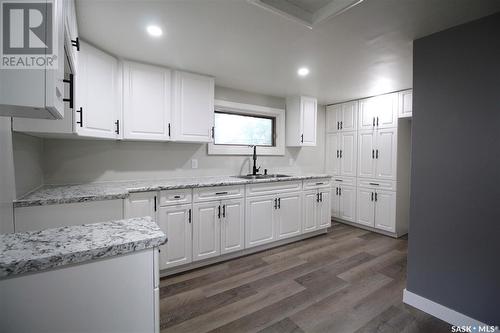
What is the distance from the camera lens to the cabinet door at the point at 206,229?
2.60 meters

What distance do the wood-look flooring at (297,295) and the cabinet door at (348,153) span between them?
1.50m

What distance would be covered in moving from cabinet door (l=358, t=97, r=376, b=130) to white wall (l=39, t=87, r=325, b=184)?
131 centimetres

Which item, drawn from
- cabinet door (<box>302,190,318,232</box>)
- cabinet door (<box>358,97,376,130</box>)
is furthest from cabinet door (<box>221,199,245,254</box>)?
cabinet door (<box>358,97,376,130</box>)

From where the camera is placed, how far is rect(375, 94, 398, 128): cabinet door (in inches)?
142

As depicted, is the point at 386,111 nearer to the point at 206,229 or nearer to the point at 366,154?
the point at 366,154

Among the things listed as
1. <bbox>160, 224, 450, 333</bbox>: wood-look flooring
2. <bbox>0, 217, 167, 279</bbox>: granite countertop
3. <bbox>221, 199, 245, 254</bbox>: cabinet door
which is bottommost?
<bbox>160, 224, 450, 333</bbox>: wood-look flooring

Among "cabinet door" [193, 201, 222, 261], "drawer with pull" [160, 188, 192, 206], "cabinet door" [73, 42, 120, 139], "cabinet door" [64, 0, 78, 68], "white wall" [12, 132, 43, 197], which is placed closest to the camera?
"cabinet door" [64, 0, 78, 68]

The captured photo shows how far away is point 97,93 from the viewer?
2174 millimetres

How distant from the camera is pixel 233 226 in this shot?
285 cm

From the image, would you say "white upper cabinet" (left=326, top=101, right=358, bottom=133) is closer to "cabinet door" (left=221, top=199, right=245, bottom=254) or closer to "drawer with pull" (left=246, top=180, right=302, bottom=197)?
"drawer with pull" (left=246, top=180, right=302, bottom=197)

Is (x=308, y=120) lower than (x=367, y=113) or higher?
lower

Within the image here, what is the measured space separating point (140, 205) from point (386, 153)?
3.47m

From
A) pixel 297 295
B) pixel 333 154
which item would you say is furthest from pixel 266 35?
pixel 333 154

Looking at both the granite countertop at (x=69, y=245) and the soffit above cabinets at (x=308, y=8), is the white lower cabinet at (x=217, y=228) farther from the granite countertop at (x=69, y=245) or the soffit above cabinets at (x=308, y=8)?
the soffit above cabinets at (x=308, y=8)
